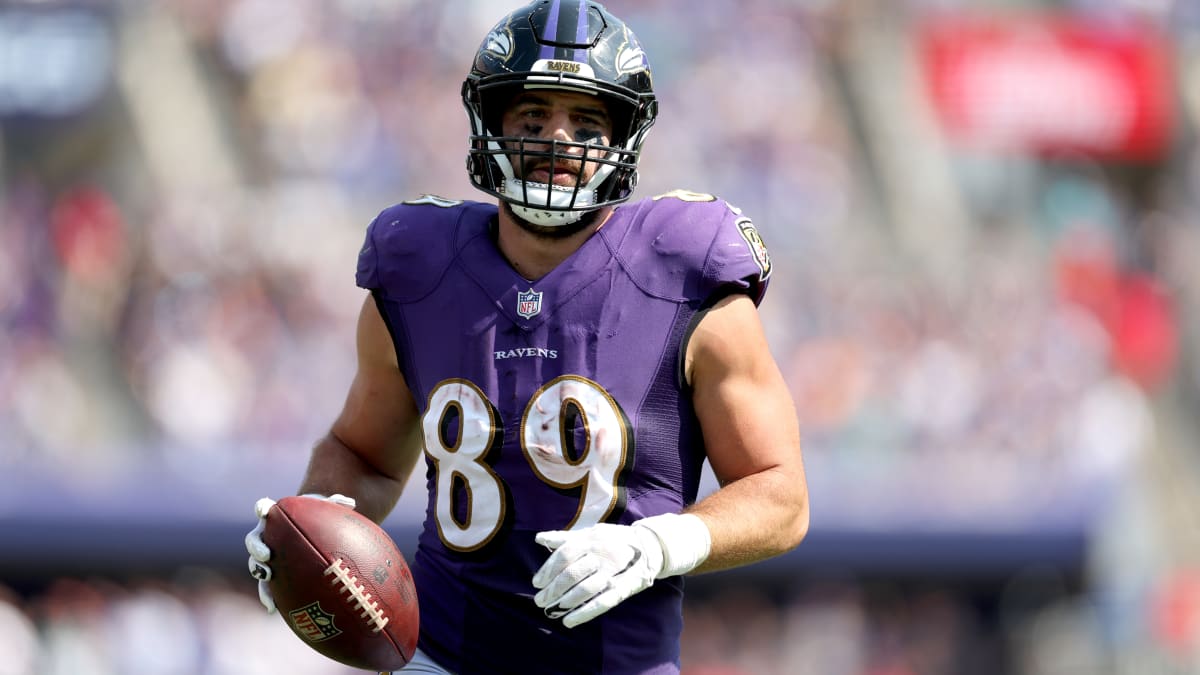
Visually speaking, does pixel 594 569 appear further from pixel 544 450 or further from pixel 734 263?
pixel 734 263

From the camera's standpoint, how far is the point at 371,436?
10.8 ft

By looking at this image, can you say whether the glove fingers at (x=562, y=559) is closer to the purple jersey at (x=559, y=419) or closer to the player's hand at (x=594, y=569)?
the player's hand at (x=594, y=569)

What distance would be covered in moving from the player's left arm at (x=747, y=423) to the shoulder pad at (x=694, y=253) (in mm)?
47

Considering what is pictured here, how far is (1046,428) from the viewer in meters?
9.32

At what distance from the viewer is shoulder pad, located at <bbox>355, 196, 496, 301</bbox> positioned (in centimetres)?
310

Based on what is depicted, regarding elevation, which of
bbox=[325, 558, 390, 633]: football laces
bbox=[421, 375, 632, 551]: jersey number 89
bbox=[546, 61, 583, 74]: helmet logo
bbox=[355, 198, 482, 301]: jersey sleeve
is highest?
bbox=[546, 61, 583, 74]: helmet logo

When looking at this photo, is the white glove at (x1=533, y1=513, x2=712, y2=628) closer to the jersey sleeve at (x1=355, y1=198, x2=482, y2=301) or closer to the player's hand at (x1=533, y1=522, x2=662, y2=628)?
the player's hand at (x1=533, y1=522, x2=662, y2=628)

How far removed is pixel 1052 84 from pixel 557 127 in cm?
1189

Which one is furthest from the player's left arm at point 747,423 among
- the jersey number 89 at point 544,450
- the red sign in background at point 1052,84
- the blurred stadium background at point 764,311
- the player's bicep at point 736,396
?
the red sign in background at point 1052,84

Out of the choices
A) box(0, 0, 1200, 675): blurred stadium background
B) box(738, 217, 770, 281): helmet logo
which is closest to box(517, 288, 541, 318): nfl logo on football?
box(738, 217, 770, 281): helmet logo

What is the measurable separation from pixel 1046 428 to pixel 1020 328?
3.34 feet

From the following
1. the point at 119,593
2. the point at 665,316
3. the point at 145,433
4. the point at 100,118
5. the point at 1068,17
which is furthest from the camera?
the point at 1068,17

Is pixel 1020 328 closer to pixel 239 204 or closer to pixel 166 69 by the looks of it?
pixel 239 204

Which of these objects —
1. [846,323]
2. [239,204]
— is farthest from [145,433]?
[846,323]
